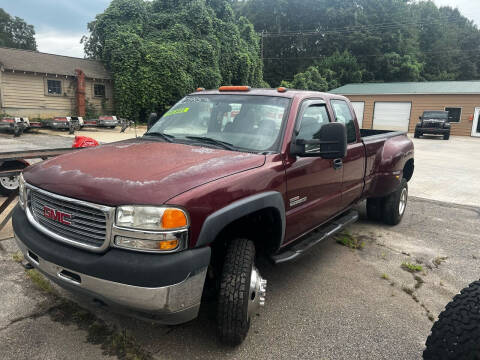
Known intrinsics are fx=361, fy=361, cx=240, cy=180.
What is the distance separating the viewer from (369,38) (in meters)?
47.4

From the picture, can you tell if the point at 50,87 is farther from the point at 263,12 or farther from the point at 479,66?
the point at 479,66

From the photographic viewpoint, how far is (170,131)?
3.61 meters

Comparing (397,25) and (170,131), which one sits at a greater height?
(397,25)

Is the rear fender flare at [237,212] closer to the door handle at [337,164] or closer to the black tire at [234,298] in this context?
the black tire at [234,298]

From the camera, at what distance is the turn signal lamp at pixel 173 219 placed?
2.07 meters

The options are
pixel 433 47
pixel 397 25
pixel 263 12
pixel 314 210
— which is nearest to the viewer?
pixel 314 210

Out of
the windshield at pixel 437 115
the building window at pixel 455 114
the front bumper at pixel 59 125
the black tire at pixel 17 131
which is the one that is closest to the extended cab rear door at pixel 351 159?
the black tire at pixel 17 131

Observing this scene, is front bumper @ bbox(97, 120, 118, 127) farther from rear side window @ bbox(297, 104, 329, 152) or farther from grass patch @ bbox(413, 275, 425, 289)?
grass patch @ bbox(413, 275, 425, 289)

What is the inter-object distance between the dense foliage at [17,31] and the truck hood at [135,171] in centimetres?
6855

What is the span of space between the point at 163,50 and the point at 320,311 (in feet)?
79.3

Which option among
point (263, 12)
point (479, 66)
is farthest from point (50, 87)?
point (479, 66)

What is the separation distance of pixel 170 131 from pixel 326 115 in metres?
1.69

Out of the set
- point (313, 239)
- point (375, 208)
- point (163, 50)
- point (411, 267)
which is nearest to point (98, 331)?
point (313, 239)

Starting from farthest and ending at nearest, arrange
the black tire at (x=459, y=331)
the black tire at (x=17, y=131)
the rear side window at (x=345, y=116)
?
the black tire at (x=17, y=131) → the rear side window at (x=345, y=116) → the black tire at (x=459, y=331)
